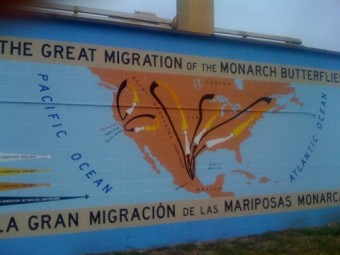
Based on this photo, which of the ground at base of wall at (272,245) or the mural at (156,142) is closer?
the mural at (156,142)

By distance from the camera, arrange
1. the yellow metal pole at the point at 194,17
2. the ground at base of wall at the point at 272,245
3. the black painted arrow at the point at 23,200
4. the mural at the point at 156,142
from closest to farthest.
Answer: the black painted arrow at the point at 23,200
the mural at the point at 156,142
the ground at base of wall at the point at 272,245
the yellow metal pole at the point at 194,17

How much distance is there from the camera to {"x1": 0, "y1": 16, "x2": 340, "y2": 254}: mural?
637 cm

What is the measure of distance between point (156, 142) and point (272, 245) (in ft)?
7.31

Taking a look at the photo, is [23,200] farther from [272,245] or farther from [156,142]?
[272,245]

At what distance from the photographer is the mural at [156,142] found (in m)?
6.37

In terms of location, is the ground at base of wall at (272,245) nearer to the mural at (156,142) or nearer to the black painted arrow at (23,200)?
the mural at (156,142)

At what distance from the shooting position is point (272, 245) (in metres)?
7.44

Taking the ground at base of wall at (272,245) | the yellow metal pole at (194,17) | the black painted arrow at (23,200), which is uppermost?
the yellow metal pole at (194,17)

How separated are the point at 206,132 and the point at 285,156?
1601 millimetres

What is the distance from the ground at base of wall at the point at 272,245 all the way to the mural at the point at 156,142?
0.74ft

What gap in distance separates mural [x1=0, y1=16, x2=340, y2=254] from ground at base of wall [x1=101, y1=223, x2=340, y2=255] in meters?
0.22

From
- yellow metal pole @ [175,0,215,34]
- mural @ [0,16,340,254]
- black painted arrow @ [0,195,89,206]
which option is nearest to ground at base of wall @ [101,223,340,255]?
mural @ [0,16,340,254]

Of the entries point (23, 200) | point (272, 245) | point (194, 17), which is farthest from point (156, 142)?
point (194, 17)

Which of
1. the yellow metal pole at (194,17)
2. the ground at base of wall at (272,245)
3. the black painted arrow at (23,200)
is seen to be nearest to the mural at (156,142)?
the black painted arrow at (23,200)
